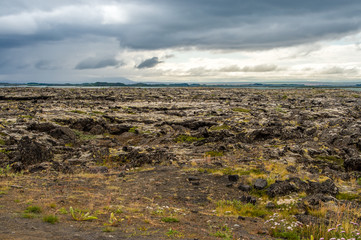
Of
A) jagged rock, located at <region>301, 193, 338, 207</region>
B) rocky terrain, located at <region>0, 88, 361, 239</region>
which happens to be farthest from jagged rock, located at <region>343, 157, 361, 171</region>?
jagged rock, located at <region>301, 193, 338, 207</region>

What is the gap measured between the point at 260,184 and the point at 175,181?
620cm

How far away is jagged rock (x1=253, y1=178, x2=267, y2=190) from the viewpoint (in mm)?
17473

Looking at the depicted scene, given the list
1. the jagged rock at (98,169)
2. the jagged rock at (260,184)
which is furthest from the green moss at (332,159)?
the jagged rock at (98,169)

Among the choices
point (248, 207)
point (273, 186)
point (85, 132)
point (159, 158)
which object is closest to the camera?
point (248, 207)

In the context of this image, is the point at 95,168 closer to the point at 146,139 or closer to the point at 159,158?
the point at 159,158

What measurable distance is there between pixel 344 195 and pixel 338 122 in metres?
25.8

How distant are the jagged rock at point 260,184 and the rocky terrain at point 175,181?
0.22 feet

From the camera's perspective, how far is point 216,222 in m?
12.5

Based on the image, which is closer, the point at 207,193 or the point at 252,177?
the point at 207,193

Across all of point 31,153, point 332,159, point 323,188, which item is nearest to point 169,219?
point 323,188

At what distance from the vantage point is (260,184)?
17.7 meters

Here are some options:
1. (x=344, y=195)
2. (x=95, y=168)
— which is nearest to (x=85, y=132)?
(x=95, y=168)

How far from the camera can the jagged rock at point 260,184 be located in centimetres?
1747

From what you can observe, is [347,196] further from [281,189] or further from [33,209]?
[33,209]
